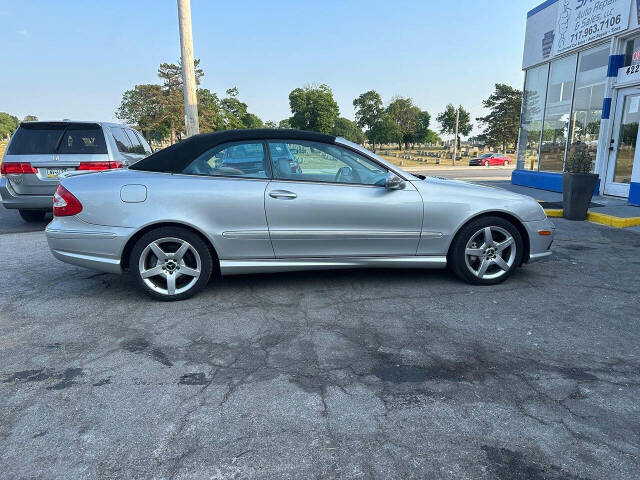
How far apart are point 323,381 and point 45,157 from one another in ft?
21.3

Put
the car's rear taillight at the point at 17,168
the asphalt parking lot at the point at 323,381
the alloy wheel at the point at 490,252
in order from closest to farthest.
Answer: the asphalt parking lot at the point at 323,381 < the alloy wheel at the point at 490,252 < the car's rear taillight at the point at 17,168

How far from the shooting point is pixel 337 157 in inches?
166

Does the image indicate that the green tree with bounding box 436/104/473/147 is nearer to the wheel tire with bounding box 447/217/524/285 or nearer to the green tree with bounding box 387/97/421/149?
the green tree with bounding box 387/97/421/149

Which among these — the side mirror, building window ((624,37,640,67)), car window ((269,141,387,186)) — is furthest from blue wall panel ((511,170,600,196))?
car window ((269,141,387,186))

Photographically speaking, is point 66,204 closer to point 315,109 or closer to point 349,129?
point 315,109

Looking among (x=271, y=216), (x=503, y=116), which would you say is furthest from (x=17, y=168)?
(x=503, y=116)

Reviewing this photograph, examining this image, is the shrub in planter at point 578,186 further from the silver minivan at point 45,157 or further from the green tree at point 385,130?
the green tree at point 385,130

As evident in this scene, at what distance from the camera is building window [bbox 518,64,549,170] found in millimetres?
13484

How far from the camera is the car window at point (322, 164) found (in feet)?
13.6

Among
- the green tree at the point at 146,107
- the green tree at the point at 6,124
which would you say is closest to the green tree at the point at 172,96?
the green tree at the point at 146,107

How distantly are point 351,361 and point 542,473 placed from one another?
1279 mm

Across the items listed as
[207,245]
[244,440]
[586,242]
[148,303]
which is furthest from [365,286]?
[586,242]

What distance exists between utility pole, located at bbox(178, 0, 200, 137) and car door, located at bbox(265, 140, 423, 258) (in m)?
7.21

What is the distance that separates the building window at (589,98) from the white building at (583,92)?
1.0 inches
